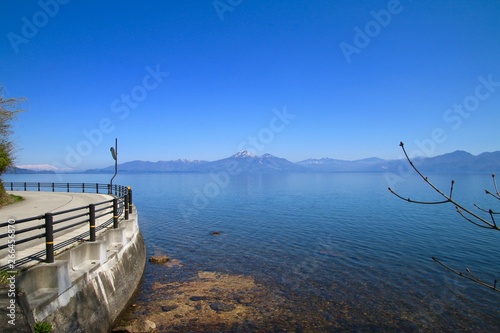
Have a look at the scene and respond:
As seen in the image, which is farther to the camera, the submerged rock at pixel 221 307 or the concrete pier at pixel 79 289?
the submerged rock at pixel 221 307

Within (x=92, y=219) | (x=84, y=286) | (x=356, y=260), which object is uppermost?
(x=92, y=219)

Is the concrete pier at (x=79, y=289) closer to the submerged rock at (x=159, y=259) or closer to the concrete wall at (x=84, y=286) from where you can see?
the concrete wall at (x=84, y=286)

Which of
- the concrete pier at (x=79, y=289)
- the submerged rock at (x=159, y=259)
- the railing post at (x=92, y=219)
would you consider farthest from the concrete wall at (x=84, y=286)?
the submerged rock at (x=159, y=259)

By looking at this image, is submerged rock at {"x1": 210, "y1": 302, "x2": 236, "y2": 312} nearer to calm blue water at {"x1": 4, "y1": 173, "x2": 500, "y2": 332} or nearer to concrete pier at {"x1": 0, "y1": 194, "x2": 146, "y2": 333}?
calm blue water at {"x1": 4, "y1": 173, "x2": 500, "y2": 332}

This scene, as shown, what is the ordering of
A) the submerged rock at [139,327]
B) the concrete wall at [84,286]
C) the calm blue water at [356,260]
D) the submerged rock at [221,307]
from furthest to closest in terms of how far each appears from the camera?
the calm blue water at [356,260]
the submerged rock at [221,307]
the submerged rock at [139,327]
the concrete wall at [84,286]

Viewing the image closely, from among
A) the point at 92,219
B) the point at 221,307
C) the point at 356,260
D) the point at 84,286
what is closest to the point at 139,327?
the point at 84,286

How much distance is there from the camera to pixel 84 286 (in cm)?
970

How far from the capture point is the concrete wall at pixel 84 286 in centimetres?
775

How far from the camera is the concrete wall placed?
775 cm

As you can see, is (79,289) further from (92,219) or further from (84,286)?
(92,219)

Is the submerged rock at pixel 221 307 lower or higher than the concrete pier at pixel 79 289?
lower

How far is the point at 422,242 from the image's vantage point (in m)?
25.9

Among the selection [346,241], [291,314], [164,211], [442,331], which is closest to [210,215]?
[164,211]

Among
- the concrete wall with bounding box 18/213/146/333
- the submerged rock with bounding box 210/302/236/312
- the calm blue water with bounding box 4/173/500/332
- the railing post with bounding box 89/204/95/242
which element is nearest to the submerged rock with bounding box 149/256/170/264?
the calm blue water with bounding box 4/173/500/332
